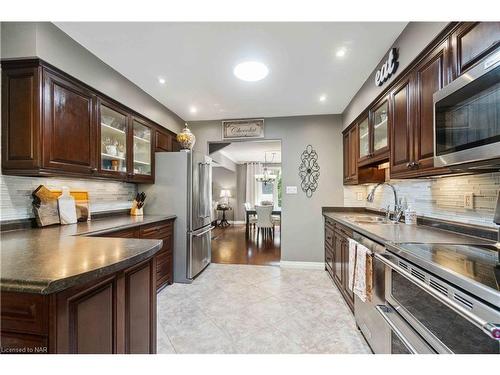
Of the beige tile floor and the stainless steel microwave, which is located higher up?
the stainless steel microwave

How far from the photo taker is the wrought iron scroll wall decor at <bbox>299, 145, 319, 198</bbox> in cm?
380

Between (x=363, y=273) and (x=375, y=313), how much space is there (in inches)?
10.8

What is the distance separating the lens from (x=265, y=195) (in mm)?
9266

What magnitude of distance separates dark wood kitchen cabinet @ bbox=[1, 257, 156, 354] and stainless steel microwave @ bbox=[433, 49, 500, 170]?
1725 mm

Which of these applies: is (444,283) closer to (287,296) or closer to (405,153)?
(405,153)

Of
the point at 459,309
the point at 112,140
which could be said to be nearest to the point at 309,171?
the point at 112,140

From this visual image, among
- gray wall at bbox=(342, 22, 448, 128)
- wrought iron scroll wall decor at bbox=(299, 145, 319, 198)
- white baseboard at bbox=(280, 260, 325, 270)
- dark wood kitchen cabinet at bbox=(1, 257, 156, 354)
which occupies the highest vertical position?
gray wall at bbox=(342, 22, 448, 128)

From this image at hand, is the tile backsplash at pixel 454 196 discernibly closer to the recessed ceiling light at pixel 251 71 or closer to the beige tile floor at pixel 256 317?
the beige tile floor at pixel 256 317

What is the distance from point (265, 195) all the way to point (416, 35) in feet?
25.5

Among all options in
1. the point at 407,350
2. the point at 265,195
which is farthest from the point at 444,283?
the point at 265,195

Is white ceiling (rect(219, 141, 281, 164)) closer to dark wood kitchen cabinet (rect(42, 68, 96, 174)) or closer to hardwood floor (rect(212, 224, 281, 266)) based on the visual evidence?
hardwood floor (rect(212, 224, 281, 266))

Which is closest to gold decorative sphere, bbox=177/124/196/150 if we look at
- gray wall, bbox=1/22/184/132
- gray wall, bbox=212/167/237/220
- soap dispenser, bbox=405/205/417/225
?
gray wall, bbox=1/22/184/132

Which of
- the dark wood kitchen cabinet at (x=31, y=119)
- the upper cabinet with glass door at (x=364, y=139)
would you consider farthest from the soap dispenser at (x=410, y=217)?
the dark wood kitchen cabinet at (x=31, y=119)

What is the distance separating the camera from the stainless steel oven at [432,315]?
0.78 metres
